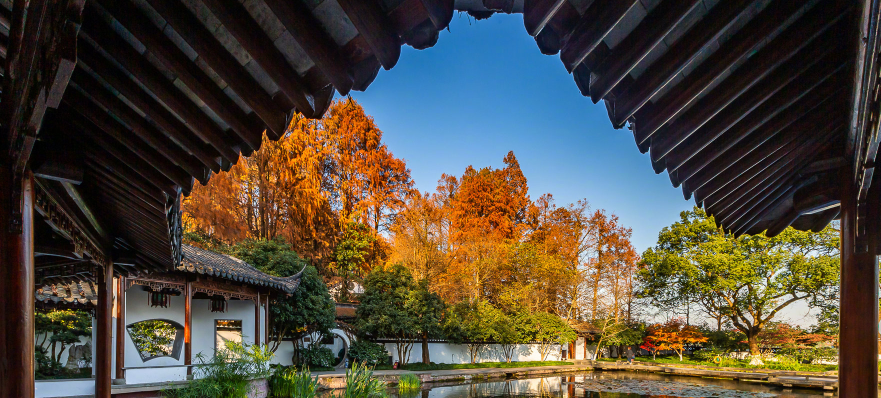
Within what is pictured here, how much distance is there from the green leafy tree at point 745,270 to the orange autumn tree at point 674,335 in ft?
3.09

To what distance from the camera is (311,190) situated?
20516 millimetres

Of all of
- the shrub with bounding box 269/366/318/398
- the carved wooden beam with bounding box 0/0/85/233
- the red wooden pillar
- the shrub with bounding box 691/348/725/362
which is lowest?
the shrub with bounding box 691/348/725/362

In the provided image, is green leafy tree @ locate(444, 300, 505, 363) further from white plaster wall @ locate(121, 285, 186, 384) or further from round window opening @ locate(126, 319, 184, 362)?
white plaster wall @ locate(121, 285, 186, 384)

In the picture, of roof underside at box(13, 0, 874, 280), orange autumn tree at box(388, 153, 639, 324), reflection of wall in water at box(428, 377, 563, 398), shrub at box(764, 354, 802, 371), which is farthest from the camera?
orange autumn tree at box(388, 153, 639, 324)

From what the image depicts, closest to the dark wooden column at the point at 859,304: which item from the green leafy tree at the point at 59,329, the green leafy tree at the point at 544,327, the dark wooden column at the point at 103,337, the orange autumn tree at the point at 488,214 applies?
the dark wooden column at the point at 103,337

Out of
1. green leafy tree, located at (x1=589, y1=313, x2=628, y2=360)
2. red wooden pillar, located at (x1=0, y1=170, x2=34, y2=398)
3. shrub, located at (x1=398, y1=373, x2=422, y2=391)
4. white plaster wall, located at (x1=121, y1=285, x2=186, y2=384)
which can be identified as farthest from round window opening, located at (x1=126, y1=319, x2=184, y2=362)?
green leafy tree, located at (x1=589, y1=313, x2=628, y2=360)

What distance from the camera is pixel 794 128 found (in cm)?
188

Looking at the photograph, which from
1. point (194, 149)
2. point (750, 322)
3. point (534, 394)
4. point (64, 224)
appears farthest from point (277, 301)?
point (750, 322)

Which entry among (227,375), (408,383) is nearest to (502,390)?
(408,383)

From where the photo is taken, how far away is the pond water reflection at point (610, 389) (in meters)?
13.3

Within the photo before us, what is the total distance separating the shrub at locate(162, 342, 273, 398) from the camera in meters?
7.56

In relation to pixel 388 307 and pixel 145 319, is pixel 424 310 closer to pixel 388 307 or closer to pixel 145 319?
pixel 388 307

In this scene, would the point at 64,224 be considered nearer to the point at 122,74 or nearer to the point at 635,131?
the point at 122,74

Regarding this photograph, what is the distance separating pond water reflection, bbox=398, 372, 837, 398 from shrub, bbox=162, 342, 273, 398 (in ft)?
14.0
